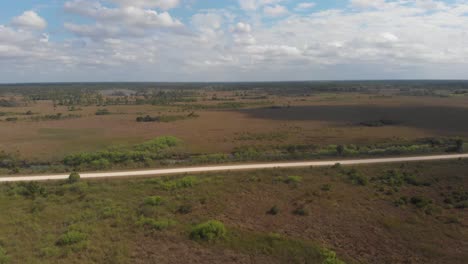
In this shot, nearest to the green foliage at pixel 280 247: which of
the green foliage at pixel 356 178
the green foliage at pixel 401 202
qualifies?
the green foliage at pixel 401 202

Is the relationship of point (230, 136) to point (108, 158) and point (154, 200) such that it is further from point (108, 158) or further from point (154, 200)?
point (154, 200)

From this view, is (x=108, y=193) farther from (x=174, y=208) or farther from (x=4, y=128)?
(x=4, y=128)

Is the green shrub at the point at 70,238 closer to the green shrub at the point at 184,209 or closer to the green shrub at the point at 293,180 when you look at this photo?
the green shrub at the point at 184,209

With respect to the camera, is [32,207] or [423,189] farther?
[423,189]

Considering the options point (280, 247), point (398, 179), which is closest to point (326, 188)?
point (398, 179)

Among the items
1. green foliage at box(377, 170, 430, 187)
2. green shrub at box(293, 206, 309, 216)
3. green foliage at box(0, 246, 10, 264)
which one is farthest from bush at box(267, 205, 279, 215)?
green foliage at box(0, 246, 10, 264)

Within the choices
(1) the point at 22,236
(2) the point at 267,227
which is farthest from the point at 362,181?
(1) the point at 22,236
